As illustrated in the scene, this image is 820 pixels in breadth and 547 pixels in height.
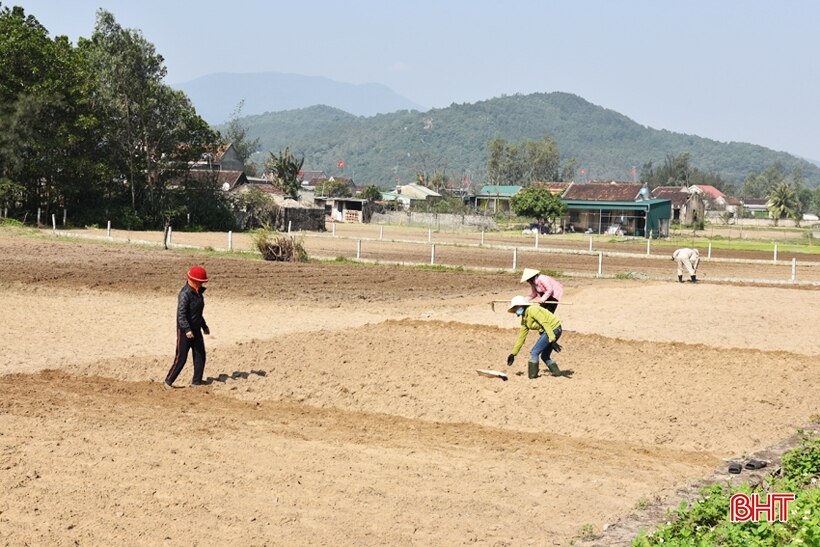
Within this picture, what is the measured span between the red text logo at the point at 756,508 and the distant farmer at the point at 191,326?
311 inches

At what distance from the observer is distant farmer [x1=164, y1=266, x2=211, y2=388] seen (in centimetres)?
1333

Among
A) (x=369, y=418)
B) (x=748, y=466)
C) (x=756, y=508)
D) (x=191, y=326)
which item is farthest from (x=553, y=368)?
(x=756, y=508)

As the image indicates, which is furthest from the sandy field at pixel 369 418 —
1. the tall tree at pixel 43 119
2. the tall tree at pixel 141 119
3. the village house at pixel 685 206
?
the village house at pixel 685 206

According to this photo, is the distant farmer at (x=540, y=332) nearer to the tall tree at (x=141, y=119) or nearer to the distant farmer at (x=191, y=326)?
the distant farmer at (x=191, y=326)

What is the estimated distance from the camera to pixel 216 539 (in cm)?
772

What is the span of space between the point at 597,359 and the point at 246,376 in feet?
18.6

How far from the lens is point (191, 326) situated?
13.4m

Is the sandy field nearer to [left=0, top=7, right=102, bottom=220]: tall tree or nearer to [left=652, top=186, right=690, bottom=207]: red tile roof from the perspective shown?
[left=0, top=7, right=102, bottom=220]: tall tree

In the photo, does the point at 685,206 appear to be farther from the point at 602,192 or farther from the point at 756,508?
the point at 756,508

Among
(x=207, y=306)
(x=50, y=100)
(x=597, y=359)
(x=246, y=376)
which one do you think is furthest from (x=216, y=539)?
(x=50, y=100)

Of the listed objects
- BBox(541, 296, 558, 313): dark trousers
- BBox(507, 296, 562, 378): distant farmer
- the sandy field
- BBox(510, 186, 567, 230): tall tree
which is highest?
BBox(510, 186, 567, 230): tall tree

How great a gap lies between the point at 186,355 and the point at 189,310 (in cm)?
67

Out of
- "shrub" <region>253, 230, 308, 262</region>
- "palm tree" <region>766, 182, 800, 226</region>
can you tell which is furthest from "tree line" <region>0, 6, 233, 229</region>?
"palm tree" <region>766, 182, 800, 226</region>

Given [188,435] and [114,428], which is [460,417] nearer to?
[188,435]
